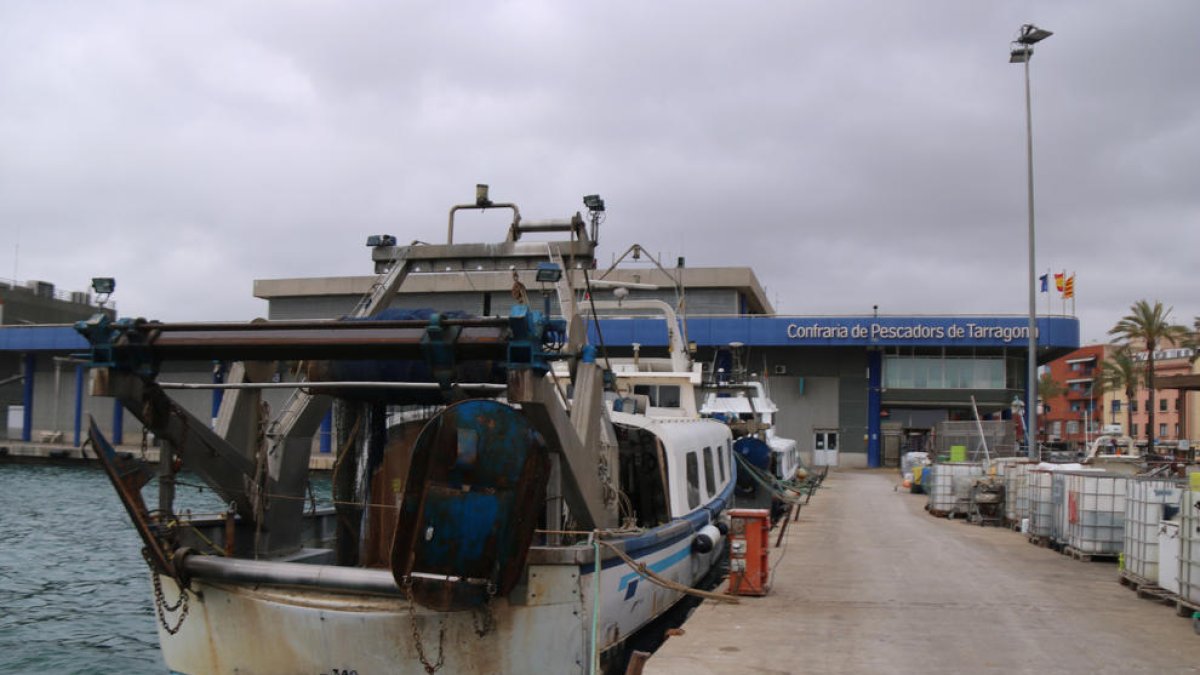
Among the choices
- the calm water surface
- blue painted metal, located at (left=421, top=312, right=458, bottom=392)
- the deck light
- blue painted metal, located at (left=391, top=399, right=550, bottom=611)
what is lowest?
the calm water surface

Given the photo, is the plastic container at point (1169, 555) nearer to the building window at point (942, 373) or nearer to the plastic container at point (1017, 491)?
the plastic container at point (1017, 491)

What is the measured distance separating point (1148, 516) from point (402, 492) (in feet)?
29.9

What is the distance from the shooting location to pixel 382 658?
7570mm

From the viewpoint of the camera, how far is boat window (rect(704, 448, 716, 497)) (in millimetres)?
14366

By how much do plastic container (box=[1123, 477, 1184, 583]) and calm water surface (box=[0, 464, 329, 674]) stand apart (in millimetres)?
11079

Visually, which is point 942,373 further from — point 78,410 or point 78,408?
point 78,410

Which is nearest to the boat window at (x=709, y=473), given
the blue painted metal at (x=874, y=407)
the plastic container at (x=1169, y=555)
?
the plastic container at (x=1169, y=555)

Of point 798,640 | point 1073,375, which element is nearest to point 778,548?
point 798,640

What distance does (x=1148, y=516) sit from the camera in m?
11.5

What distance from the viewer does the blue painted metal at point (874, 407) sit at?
50.1 m

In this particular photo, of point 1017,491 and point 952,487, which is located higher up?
point 1017,491

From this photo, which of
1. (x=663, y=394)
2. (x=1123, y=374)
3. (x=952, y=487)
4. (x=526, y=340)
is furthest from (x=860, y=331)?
(x=526, y=340)

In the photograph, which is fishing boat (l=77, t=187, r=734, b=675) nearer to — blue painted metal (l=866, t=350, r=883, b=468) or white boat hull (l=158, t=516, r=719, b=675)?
white boat hull (l=158, t=516, r=719, b=675)

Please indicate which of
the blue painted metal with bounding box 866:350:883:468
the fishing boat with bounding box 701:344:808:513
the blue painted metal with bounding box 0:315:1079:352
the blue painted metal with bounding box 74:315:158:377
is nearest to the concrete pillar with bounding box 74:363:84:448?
the blue painted metal with bounding box 0:315:1079:352
